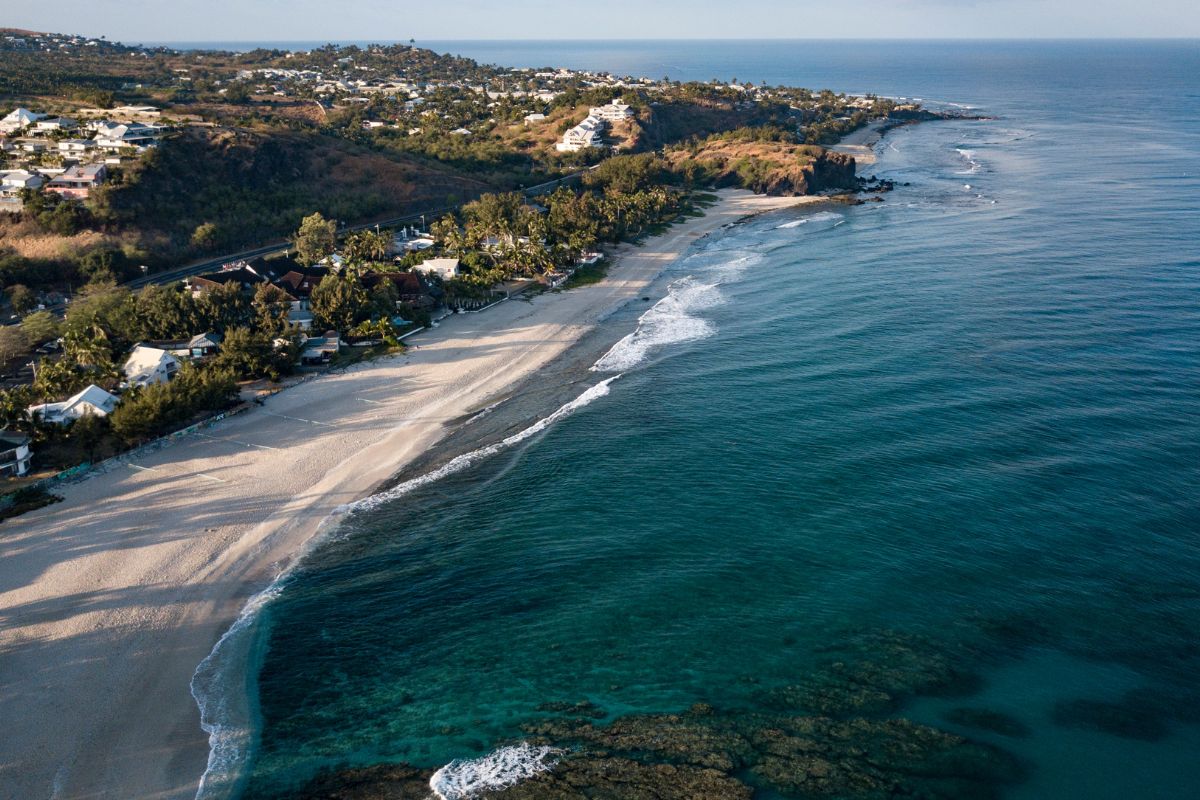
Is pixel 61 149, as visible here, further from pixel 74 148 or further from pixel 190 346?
pixel 190 346

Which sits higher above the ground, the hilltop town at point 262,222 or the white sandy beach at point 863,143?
the white sandy beach at point 863,143

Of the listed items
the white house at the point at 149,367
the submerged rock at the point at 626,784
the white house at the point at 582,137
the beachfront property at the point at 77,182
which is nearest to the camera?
the submerged rock at the point at 626,784

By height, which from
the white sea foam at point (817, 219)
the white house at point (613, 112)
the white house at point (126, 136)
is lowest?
the white sea foam at point (817, 219)

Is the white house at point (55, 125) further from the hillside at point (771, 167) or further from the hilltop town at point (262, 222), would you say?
the hillside at point (771, 167)

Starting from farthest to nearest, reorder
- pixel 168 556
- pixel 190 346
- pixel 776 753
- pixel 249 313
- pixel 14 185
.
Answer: pixel 14 185
pixel 249 313
pixel 190 346
pixel 168 556
pixel 776 753

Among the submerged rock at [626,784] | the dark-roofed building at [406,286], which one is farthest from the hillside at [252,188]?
the submerged rock at [626,784]

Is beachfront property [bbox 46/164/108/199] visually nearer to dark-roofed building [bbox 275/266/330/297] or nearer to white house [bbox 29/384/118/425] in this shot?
dark-roofed building [bbox 275/266/330/297]

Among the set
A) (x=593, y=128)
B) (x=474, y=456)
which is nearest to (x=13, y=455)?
(x=474, y=456)

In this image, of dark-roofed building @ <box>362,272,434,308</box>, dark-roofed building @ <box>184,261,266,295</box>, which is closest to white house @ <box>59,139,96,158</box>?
dark-roofed building @ <box>184,261,266,295</box>

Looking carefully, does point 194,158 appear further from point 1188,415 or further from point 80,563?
point 1188,415
